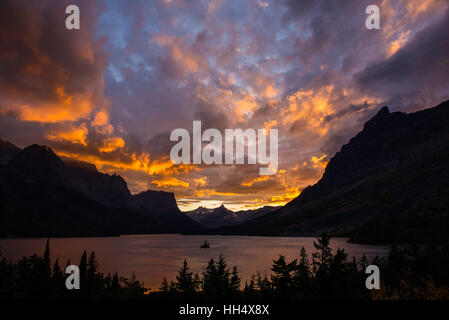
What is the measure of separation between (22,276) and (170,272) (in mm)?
61823

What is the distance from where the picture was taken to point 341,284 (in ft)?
153

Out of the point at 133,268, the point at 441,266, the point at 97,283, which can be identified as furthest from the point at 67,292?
the point at 441,266

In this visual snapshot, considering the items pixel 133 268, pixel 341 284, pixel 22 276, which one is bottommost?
pixel 133 268

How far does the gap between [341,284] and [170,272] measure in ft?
352

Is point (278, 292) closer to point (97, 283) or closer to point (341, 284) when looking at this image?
point (341, 284)

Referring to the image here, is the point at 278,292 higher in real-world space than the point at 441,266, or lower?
lower
